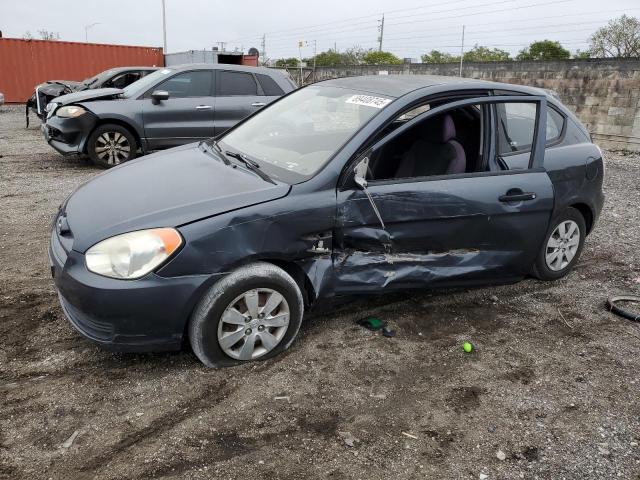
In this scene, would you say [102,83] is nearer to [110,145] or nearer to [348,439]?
[110,145]

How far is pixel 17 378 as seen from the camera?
3.05m

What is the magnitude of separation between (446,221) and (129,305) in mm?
2071

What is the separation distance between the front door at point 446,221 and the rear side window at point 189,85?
5854 mm

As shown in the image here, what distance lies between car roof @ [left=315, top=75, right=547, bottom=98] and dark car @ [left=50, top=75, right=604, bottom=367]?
0.02m

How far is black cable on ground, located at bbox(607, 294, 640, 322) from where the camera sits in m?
4.14

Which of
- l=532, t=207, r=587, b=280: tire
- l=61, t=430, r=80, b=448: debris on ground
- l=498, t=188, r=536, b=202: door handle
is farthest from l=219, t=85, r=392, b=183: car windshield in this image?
l=532, t=207, r=587, b=280: tire

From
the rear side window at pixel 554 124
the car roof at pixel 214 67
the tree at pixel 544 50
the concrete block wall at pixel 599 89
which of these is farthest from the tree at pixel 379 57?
the rear side window at pixel 554 124

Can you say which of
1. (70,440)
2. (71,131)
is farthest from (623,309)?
(71,131)

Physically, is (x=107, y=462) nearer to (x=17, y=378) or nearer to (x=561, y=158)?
(x=17, y=378)

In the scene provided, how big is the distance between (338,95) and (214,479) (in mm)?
2742

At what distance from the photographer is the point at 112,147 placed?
28.4 ft

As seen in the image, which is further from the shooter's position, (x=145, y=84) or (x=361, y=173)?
(x=145, y=84)

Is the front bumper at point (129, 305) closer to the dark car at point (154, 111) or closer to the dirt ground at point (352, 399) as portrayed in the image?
the dirt ground at point (352, 399)

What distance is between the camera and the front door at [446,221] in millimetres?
3428
